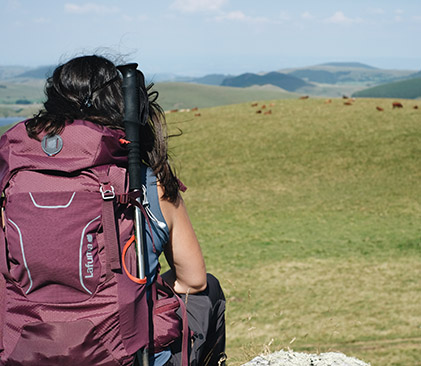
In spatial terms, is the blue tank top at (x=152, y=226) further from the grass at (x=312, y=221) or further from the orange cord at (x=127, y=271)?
the grass at (x=312, y=221)

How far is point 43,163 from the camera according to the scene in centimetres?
296

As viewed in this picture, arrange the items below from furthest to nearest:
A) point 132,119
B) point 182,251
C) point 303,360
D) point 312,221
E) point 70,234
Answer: point 312,221 → point 303,360 → point 182,251 → point 132,119 → point 70,234

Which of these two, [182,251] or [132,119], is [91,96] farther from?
[182,251]

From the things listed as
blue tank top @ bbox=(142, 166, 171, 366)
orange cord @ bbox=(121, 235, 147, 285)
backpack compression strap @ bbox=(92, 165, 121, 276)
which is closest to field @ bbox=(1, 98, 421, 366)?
blue tank top @ bbox=(142, 166, 171, 366)

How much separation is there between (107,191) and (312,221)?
690 inches

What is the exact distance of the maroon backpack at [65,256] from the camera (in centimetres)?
289

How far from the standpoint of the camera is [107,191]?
9.78 feet

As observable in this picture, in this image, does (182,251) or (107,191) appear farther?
(182,251)

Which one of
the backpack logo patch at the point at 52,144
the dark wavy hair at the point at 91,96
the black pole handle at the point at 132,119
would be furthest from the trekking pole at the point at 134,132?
the backpack logo patch at the point at 52,144

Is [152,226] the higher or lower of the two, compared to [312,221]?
higher

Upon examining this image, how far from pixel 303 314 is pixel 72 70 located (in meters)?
8.68

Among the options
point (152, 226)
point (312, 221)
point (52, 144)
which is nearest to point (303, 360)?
point (152, 226)

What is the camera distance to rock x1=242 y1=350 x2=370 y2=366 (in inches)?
172

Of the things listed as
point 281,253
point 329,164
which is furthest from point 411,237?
point 329,164
